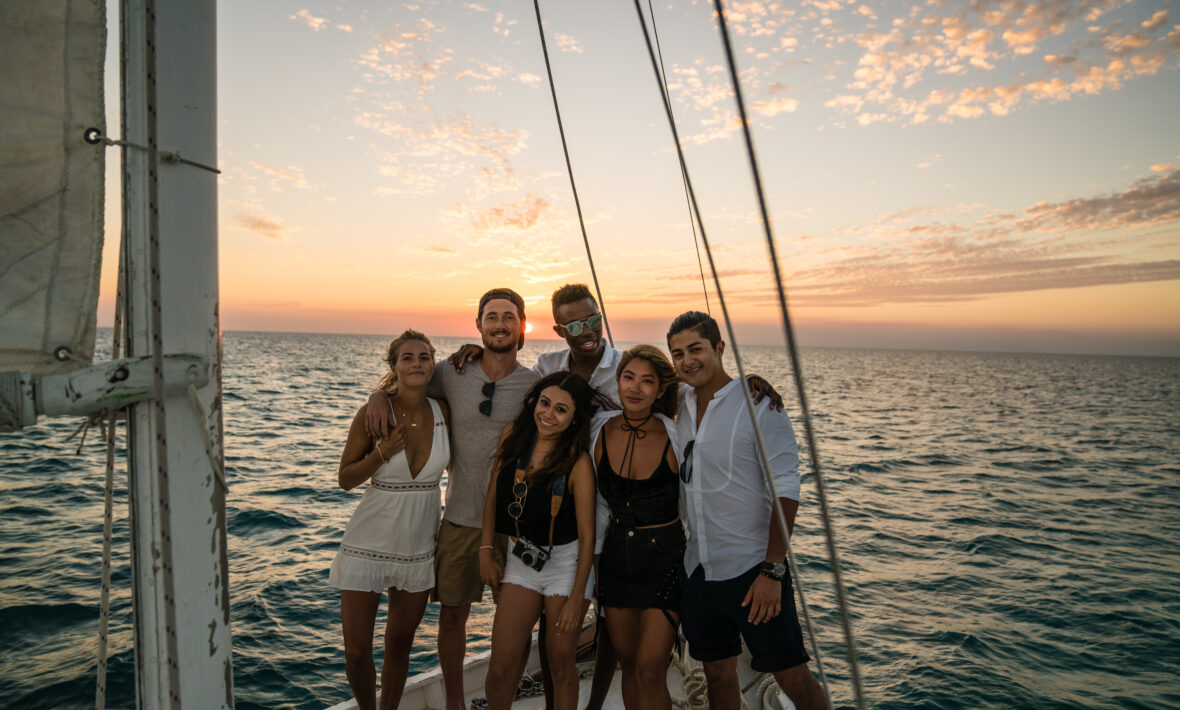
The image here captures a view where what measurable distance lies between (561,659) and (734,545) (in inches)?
39.1

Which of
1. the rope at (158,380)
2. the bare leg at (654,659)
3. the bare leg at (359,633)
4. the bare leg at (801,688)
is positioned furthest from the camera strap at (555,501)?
the rope at (158,380)

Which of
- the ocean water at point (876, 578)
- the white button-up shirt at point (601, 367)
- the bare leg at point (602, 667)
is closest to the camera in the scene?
the bare leg at point (602, 667)

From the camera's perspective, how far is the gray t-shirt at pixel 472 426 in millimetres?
3182

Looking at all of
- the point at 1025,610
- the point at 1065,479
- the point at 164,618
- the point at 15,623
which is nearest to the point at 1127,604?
the point at 1025,610

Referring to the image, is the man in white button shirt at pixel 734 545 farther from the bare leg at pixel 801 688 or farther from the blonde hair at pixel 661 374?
the blonde hair at pixel 661 374

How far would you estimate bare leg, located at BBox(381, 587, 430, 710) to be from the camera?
3.08 metres

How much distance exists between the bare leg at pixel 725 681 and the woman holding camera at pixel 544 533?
0.68 metres

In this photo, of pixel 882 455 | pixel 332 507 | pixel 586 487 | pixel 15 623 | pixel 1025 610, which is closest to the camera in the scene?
pixel 586 487

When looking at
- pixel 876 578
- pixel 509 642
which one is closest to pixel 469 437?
pixel 509 642

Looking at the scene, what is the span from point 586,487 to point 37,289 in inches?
84.3

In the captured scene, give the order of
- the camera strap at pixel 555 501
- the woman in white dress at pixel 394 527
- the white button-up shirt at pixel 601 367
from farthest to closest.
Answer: the white button-up shirt at pixel 601 367 → the woman in white dress at pixel 394 527 → the camera strap at pixel 555 501

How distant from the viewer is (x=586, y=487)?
9.43ft

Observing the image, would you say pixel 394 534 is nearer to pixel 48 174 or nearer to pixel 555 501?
pixel 555 501

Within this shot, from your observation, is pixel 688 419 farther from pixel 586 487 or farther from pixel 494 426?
pixel 494 426
